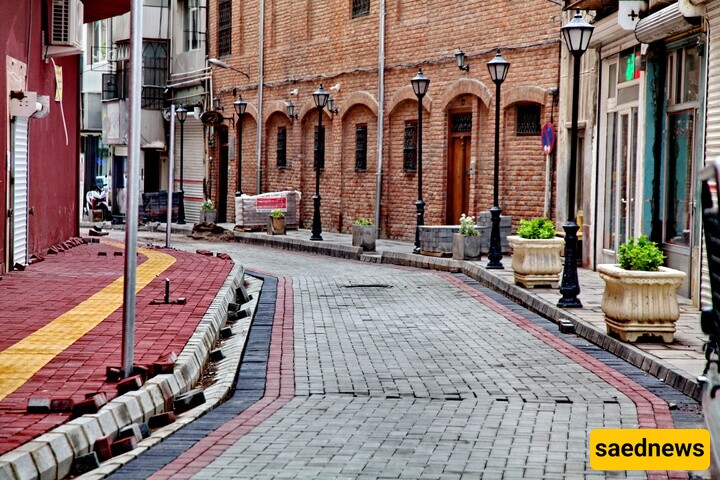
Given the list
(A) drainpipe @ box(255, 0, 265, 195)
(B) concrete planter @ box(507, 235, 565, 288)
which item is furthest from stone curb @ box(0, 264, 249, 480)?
(A) drainpipe @ box(255, 0, 265, 195)

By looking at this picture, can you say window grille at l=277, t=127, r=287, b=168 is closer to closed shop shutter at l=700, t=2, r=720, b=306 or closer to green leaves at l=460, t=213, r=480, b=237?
green leaves at l=460, t=213, r=480, b=237

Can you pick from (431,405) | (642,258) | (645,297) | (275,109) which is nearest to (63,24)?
(642,258)

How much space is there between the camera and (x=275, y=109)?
3416 centimetres

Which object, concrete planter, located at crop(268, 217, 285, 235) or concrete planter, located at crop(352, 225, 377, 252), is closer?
concrete planter, located at crop(352, 225, 377, 252)

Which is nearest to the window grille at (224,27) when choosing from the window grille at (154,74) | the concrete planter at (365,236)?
the window grille at (154,74)

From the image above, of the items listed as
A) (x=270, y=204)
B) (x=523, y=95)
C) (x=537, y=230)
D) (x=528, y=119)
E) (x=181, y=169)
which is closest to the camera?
(x=537, y=230)

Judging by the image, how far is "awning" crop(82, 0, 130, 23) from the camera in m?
21.6

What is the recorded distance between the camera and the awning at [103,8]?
21.6 meters

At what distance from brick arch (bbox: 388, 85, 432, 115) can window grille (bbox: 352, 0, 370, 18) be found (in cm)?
263

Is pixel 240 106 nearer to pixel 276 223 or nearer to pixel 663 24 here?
pixel 276 223

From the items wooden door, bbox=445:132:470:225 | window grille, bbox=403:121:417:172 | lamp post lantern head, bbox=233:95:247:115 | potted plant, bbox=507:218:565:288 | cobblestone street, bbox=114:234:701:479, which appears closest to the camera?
cobblestone street, bbox=114:234:701:479

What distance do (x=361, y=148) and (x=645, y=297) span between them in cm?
1953

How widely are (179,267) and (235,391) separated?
8.78m

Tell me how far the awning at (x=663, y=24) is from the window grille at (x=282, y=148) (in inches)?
751
